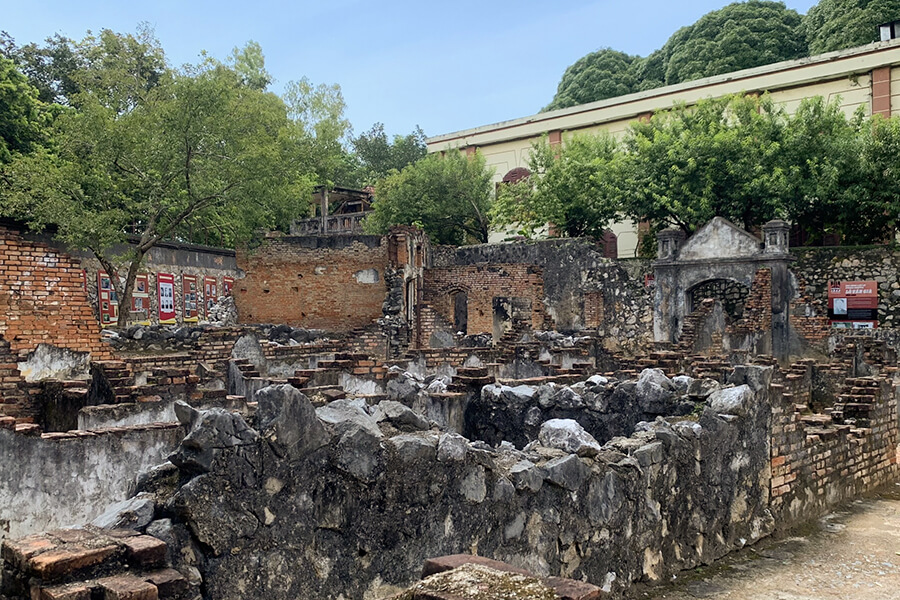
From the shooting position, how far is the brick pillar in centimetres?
2680

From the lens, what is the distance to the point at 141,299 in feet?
60.1

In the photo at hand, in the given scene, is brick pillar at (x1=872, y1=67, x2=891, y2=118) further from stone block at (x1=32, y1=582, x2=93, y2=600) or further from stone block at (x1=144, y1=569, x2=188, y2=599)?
stone block at (x1=32, y1=582, x2=93, y2=600)

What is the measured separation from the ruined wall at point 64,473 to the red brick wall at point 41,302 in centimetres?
586

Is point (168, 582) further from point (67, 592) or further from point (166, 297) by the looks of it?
point (166, 297)

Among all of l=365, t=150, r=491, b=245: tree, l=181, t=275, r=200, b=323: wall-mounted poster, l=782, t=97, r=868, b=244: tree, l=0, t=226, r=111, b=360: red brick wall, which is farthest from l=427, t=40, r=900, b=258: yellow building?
l=0, t=226, r=111, b=360: red brick wall

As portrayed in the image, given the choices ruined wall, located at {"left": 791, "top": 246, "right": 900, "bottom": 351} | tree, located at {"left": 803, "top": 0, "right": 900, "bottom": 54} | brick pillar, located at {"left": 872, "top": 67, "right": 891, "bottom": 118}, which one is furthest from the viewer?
tree, located at {"left": 803, "top": 0, "right": 900, "bottom": 54}

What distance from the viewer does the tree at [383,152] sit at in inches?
1758

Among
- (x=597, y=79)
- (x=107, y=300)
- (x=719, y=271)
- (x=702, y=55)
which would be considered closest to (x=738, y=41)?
(x=702, y=55)

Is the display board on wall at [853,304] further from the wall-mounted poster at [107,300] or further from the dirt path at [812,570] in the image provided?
the wall-mounted poster at [107,300]

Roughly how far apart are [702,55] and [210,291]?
29540 mm

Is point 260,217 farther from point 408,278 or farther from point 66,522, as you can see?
point 66,522

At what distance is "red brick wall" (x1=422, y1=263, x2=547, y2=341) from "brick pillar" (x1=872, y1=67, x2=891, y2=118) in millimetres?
13993

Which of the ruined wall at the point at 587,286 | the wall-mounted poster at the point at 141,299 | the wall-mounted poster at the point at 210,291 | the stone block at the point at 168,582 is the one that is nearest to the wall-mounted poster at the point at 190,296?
the wall-mounted poster at the point at 210,291

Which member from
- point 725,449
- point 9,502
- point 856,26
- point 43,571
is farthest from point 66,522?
point 856,26
